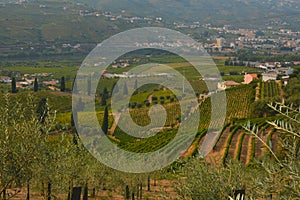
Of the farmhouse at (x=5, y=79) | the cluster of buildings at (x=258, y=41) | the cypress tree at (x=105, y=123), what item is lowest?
the cypress tree at (x=105, y=123)

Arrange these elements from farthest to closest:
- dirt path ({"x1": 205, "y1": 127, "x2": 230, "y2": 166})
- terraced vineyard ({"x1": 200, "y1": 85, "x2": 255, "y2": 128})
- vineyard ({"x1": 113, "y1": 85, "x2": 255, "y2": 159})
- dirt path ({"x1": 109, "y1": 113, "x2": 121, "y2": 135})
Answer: dirt path ({"x1": 109, "y1": 113, "x2": 121, "y2": 135}), terraced vineyard ({"x1": 200, "y1": 85, "x2": 255, "y2": 128}), vineyard ({"x1": 113, "y1": 85, "x2": 255, "y2": 159}), dirt path ({"x1": 205, "y1": 127, "x2": 230, "y2": 166})

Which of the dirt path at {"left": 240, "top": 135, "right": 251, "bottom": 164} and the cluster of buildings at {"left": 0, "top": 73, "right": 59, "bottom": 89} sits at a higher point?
the cluster of buildings at {"left": 0, "top": 73, "right": 59, "bottom": 89}

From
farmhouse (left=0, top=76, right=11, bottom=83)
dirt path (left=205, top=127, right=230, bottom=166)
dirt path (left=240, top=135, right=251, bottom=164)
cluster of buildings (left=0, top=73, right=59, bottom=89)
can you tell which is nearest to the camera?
dirt path (left=240, top=135, right=251, bottom=164)

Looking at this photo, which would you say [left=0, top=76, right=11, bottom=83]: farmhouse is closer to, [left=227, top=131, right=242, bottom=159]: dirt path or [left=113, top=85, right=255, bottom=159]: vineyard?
[left=113, top=85, right=255, bottom=159]: vineyard

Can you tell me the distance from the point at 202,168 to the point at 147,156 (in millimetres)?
12046

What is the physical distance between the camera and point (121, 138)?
33719 millimetres

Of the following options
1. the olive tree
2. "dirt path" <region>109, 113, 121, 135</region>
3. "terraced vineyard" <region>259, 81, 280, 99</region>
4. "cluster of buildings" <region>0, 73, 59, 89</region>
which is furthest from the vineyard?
"cluster of buildings" <region>0, 73, 59, 89</region>

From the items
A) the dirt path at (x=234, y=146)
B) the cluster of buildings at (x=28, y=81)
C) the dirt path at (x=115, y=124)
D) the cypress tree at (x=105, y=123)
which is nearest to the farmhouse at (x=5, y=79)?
the cluster of buildings at (x=28, y=81)

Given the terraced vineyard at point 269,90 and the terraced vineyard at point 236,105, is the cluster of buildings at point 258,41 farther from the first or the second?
the terraced vineyard at point 236,105


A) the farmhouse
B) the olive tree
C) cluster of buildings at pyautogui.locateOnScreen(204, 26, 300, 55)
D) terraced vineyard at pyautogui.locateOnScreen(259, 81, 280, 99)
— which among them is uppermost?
cluster of buildings at pyautogui.locateOnScreen(204, 26, 300, 55)

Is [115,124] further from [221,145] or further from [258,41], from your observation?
[258,41]

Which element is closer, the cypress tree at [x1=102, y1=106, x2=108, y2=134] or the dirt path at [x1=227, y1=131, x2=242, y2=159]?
the dirt path at [x1=227, y1=131, x2=242, y2=159]

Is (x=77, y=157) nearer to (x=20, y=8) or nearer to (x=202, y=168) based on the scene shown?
(x=202, y=168)

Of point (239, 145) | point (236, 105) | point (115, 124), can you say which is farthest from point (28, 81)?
point (239, 145)
